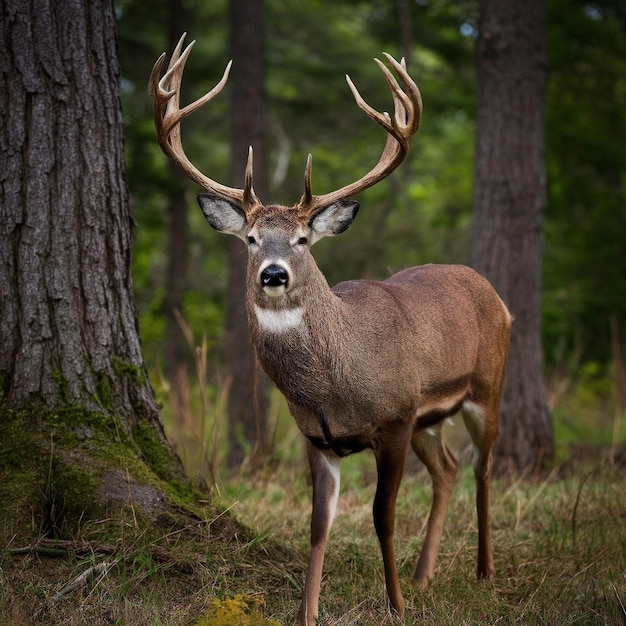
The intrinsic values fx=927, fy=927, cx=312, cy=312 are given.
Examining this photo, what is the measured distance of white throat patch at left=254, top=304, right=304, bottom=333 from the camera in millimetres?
4578

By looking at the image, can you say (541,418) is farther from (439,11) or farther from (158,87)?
(439,11)

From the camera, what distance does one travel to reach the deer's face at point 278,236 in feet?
14.7

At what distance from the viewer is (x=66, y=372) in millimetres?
4812

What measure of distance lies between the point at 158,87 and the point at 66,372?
155 centimetres

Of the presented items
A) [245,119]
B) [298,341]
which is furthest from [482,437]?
[245,119]

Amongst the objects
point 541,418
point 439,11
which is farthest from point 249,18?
point 541,418

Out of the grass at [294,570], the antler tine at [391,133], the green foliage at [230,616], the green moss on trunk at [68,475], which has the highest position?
the antler tine at [391,133]

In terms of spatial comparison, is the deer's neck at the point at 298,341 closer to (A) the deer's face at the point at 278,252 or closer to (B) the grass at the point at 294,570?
(A) the deer's face at the point at 278,252

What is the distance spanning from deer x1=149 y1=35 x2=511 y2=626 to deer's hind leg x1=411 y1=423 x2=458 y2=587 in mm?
32

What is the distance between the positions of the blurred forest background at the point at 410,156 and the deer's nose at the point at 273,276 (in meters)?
6.20

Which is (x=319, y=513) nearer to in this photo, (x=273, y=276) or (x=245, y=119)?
(x=273, y=276)

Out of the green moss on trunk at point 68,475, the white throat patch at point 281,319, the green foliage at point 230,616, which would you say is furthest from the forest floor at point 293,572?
the white throat patch at point 281,319

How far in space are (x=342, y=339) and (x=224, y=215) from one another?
3.11ft

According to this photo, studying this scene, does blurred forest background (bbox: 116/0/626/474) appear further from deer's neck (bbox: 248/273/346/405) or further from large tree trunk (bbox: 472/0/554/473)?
deer's neck (bbox: 248/273/346/405)
